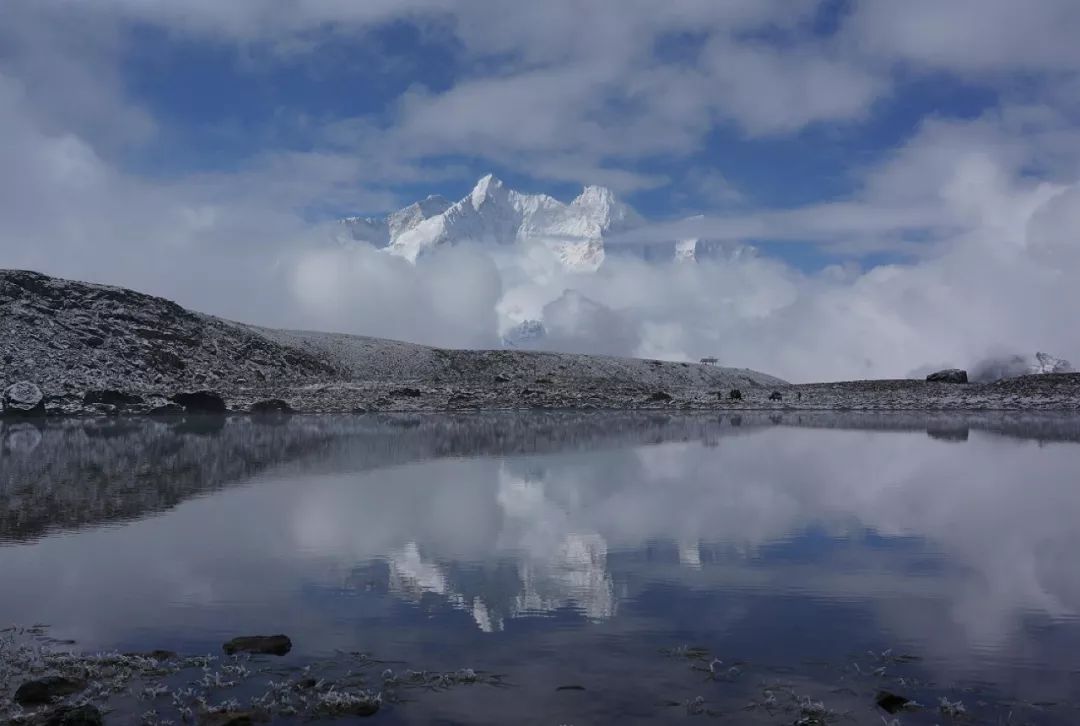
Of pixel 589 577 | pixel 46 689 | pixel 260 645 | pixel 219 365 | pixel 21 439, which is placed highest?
pixel 219 365

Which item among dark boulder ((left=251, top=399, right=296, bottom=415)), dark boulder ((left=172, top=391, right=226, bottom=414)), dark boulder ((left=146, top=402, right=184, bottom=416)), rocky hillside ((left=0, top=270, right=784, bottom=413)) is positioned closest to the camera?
dark boulder ((left=146, top=402, right=184, bottom=416))

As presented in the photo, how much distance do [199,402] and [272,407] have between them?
5521 millimetres

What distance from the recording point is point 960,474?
32.3 meters

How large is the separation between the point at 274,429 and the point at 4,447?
15840mm

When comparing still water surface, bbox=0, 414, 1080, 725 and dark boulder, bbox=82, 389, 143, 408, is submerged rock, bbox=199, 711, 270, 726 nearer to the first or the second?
still water surface, bbox=0, 414, 1080, 725

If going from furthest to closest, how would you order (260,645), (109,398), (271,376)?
(271,376) < (109,398) < (260,645)

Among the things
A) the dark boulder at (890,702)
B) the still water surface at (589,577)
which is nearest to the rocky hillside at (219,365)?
the still water surface at (589,577)

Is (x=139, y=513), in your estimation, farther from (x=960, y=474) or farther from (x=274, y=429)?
(x=274, y=429)

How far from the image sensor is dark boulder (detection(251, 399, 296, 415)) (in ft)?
233

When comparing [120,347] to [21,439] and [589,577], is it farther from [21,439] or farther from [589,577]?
[589,577]

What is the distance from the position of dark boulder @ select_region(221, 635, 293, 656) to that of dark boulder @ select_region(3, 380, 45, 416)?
59887 mm

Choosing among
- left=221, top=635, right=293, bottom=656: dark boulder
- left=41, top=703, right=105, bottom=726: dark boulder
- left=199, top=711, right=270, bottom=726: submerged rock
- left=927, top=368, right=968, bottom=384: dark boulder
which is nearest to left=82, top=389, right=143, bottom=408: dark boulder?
left=221, top=635, right=293, bottom=656: dark boulder

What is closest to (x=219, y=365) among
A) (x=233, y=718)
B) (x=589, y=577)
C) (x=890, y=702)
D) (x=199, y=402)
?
(x=199, y=402)

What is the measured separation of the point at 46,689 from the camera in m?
10.3
